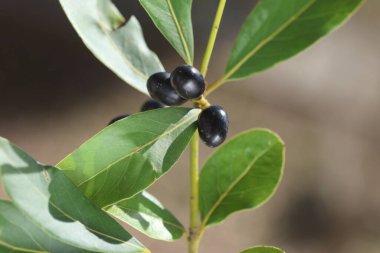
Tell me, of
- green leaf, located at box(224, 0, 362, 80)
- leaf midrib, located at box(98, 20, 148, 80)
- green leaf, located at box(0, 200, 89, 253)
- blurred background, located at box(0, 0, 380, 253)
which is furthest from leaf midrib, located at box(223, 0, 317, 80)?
blurred background, located at box(0, 0, 380, 253)

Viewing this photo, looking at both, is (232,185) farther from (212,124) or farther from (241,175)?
(212,124)

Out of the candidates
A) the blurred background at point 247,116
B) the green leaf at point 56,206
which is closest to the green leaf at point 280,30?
the green leaf at point 56,206

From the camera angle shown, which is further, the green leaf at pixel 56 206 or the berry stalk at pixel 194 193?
the berry stalk at pixel 194 193

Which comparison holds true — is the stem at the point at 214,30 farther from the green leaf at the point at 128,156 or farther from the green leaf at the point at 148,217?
the green leaf at the point at 148,217

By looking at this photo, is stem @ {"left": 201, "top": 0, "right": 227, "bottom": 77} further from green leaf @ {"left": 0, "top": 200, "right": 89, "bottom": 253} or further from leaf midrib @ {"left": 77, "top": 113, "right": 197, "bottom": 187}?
green leaf @ {"left": 0, "top": 200, "right": 89, "bottom": 253}

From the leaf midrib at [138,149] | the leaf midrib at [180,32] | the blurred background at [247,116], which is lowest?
the blurred background at [247,116]

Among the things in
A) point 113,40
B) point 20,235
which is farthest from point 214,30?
point 20,235
